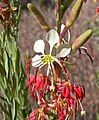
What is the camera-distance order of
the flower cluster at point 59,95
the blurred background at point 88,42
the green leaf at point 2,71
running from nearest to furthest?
the flower cluster at point 59,95 → the green leaf at point 2,71 → the blurred background at point 88,42

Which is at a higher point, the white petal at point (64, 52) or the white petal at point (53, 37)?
the white petal at point (53, 37)

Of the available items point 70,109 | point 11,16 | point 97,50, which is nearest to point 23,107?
point 11,16

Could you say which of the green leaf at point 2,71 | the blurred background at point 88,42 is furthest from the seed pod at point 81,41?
the blurred background at point 88,42

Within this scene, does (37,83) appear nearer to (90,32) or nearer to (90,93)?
(90,32)

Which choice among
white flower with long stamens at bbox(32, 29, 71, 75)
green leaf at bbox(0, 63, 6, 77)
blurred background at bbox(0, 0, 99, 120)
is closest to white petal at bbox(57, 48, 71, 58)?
white flower with long stamens at bbox(32, 29, 71, 75)

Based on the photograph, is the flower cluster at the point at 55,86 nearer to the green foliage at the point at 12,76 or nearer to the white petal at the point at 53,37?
the white petal at the point at 53,37

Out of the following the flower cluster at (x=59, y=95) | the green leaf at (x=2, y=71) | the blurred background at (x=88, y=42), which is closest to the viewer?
the flower cluster at (x=59, y=95)

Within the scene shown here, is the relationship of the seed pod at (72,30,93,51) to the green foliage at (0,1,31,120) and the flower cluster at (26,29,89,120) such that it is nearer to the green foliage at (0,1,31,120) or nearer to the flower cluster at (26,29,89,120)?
the flower cluster at (26,29,89,120)

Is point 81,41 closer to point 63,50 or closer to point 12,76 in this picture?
point 63,50

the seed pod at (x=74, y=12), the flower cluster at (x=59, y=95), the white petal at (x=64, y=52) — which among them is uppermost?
the seed pod at (x=74, y=12)
